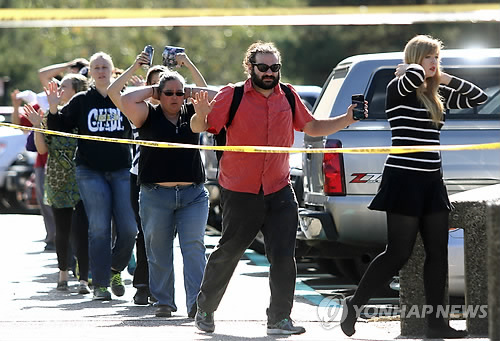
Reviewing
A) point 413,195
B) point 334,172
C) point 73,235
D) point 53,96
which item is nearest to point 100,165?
point 53,96

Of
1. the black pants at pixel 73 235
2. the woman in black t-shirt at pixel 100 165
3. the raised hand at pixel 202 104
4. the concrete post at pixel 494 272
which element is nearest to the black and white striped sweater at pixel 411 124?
the raised hand at pixel 202 104

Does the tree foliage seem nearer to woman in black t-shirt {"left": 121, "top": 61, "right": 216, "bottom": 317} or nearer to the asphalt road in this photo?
the asphalt road

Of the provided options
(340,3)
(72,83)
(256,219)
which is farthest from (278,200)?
(340,3)

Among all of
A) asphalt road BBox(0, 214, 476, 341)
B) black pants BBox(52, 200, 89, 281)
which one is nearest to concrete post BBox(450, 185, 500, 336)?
asphalt road BBox(0, 214, 476, 341)

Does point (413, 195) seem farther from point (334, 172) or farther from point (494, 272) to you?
point (334, 172)

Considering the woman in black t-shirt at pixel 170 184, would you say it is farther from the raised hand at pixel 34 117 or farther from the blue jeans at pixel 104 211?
the raised hand at pixel 34 117

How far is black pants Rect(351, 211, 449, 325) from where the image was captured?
286 inches

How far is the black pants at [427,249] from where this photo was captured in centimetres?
726

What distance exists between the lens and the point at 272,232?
763 centimetres

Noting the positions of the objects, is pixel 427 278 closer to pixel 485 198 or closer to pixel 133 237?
pixel 485 198

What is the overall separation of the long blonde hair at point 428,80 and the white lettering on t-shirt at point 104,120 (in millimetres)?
3177

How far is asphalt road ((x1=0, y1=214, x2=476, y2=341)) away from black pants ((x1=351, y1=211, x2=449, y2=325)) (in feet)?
1.44

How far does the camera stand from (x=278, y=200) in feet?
25.1

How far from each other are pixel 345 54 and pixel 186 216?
133 ft
